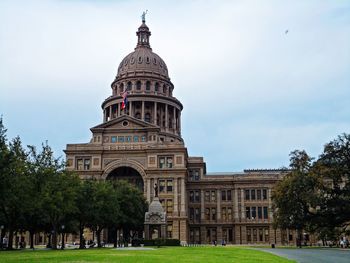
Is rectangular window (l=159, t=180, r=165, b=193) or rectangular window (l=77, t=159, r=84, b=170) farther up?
rectangular window (l=77, t=159, r=84, b=170)

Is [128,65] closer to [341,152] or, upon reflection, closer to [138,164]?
[138,164]

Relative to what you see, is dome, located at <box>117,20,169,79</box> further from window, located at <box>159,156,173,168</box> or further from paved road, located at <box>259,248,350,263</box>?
paved road, located at <box>259,248,350,263</box>

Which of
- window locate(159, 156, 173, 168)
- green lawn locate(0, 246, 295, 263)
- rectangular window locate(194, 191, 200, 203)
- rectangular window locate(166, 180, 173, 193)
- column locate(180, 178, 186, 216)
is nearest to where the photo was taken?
green lawn locate(0, 246, 295, 263)

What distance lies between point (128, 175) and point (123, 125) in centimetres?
1164

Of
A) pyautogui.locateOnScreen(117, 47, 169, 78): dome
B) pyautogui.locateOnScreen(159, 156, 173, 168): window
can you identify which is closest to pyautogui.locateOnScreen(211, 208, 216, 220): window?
pyautogui.locateOnScreen(159, 156, 173, 168): window

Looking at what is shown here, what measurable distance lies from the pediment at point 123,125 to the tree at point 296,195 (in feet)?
148

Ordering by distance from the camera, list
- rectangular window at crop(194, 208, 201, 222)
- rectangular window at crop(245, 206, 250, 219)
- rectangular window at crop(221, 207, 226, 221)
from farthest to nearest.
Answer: rectangular window at crop(194, 208, 201, 222)
rectangular window at crop(221, 207, 226, 221)
rectangular window at crop(245, 206, 250, 219)

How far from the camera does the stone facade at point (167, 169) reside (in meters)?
106

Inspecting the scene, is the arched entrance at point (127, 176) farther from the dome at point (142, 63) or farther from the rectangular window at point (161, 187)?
the dome at point (142, 63)

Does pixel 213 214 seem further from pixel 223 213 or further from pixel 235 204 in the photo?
pixel 235 204

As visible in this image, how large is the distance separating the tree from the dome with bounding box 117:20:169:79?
70660mm

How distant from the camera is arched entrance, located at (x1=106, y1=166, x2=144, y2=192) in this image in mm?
109688

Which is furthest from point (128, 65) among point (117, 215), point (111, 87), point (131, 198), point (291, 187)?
point (291, 187)

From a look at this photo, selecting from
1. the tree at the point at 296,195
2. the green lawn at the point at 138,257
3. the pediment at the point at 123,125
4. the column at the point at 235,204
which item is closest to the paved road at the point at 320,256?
the green lawn at the point at 138,257
